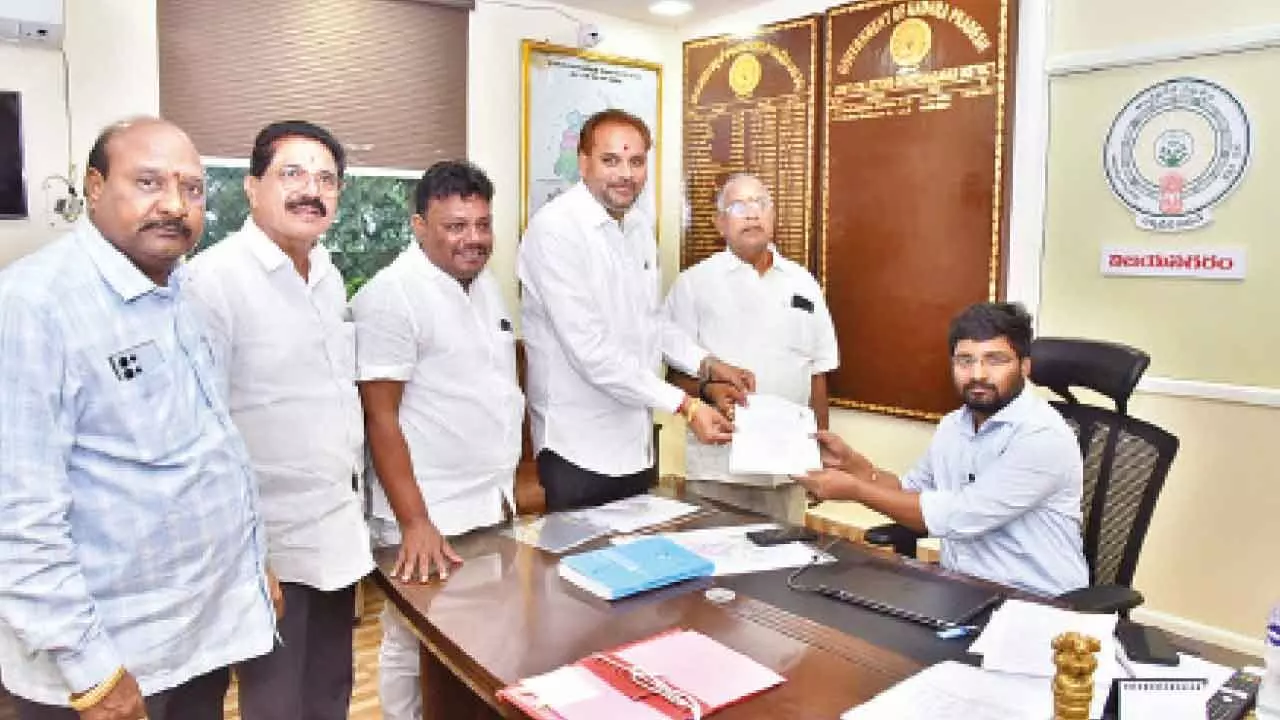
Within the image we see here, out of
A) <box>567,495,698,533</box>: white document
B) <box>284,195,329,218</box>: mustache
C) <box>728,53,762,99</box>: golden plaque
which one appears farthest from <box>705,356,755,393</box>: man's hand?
<box>728,53,762,99</box>: golden plaque

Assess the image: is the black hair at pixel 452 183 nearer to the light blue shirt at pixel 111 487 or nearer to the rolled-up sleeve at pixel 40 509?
the light blue shirt at pixel 111 487

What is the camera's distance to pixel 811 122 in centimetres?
439

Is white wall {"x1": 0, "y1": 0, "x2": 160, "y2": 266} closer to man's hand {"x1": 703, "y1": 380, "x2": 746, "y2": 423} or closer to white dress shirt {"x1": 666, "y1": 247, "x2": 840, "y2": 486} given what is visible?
white dress shirt {"x1": 666, "y1": 247, "x2": 840, "y2": 486}

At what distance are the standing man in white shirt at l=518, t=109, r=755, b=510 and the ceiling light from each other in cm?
224

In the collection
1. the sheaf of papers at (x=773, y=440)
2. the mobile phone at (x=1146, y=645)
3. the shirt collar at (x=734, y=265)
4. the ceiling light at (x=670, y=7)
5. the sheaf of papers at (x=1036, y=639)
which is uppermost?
the ceiling light at (x=670, y=7)

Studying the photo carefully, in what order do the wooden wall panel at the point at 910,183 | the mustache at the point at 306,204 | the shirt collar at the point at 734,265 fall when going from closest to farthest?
the mustache at the point at 306,204
the shirt collar at the point at 734,265
the wooden wall panel at the point at 910,183

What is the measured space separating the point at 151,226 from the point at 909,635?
138cm

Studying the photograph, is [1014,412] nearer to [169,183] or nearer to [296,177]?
[296,177]

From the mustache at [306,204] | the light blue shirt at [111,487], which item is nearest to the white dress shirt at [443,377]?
the mustache at [306,204]

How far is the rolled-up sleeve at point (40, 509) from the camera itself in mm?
1265

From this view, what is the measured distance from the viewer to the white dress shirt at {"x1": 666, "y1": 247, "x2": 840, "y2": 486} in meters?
3.30

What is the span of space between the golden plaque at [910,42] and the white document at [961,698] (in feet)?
10.1

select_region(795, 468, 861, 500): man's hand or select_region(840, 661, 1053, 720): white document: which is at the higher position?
select_region(795, 468, 861, 500): man's hand

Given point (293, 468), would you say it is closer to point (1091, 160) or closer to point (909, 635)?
point (909, 635)
